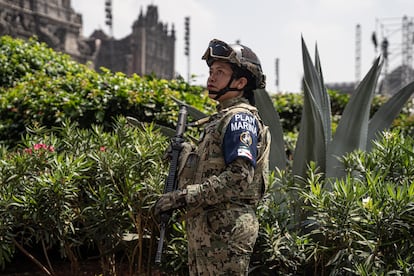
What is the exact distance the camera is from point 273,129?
4453mm

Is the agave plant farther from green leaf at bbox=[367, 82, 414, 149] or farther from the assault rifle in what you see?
the assault rifle

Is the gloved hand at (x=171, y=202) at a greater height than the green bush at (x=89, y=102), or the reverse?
the green bush at (x=89, y=102)

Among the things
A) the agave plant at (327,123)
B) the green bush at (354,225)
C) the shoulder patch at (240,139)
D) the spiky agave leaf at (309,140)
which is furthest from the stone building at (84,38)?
the shoulder patch at (240,139)

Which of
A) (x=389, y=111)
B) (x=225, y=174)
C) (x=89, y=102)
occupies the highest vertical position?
(x=89, y=102)

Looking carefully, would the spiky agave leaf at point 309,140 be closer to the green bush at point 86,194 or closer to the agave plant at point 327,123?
the agave plant at point 327,123

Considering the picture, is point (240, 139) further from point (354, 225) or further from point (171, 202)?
point (354, 225)

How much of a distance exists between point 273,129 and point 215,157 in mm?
2037

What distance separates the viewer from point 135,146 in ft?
12.3

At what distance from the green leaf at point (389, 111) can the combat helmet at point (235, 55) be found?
7.92ft

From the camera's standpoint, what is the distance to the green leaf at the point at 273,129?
14.5 ft

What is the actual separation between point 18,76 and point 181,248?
591 cm

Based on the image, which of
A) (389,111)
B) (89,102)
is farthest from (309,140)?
(89,102)

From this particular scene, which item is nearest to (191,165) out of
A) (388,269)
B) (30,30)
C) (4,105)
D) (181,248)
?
(181,248)

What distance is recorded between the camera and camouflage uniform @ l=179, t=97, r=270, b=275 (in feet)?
7.80
